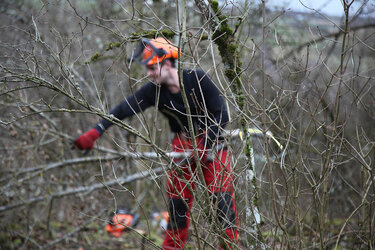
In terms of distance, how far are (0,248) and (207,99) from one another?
3401 millimetres

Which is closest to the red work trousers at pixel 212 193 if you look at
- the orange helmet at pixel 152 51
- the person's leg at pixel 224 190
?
the person's leg at pixel 224 190

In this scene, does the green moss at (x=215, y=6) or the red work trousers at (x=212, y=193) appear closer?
the red work trousers at (x=212, y=193)

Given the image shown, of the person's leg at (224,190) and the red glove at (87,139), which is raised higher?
the red glove at (87,139)

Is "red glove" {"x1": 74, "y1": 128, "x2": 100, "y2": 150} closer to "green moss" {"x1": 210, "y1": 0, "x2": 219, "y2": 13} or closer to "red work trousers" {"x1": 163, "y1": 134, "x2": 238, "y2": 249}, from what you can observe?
"red work trousers" {"x1": 163, "y1": 134, "x2": 238, "y2": 249}

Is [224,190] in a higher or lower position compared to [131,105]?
lower

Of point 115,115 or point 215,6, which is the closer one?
point 215,6

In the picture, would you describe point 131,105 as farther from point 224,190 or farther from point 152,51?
point 224,190

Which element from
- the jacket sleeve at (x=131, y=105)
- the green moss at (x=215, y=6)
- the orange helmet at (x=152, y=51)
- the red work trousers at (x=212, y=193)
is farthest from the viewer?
the jacket sleeve at (x=131, y=105)

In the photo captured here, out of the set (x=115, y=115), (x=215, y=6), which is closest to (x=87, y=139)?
(x=115, y=115)

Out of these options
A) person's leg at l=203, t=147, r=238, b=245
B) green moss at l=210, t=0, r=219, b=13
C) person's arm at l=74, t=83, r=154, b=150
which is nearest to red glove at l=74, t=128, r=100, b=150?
person's arm at l=74, t=83, r=154, b=150

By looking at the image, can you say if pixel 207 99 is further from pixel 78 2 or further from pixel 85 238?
pixel 78 2

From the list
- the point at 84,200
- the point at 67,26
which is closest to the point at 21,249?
the point at 84,200

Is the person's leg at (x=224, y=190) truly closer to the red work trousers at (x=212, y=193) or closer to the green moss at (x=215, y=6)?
the red work trousers at (x=212, y=193)

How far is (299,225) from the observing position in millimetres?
2350
